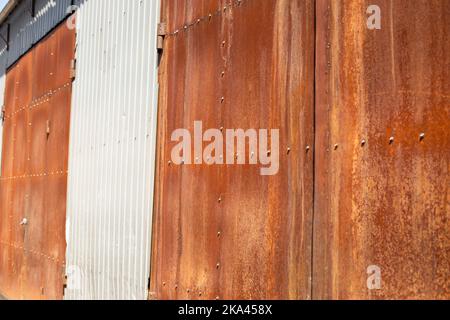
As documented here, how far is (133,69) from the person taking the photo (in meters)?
7.05

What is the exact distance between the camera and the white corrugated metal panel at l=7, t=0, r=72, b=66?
406 inches

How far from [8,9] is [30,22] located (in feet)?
5.51

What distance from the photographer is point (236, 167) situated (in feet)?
16.2

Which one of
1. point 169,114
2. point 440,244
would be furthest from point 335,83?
point 169,114

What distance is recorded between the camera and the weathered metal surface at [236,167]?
13.8ft

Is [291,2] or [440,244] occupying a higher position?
[291,2]

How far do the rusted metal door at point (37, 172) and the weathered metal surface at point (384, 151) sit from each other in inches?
226

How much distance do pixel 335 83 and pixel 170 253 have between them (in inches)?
100
